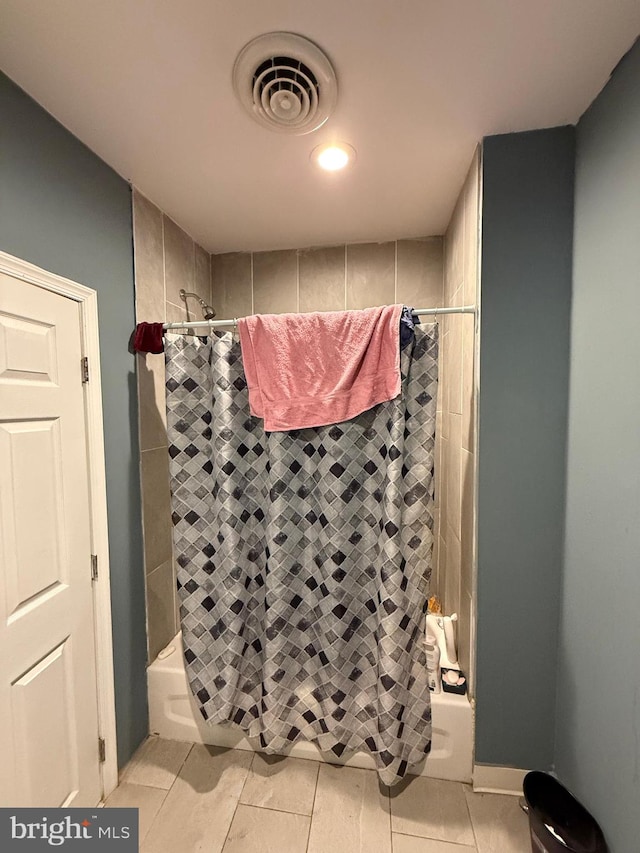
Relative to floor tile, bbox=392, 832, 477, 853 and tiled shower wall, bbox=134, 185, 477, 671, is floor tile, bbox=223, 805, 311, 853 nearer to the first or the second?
floor tile, bbox=392, 832, 477, 853

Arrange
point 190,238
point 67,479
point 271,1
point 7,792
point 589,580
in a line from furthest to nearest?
point 190,238 → point 67,479 → point 589,580 → point 7,792 → point 271,1

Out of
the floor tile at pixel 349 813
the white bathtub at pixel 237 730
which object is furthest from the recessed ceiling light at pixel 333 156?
the floor tile at pixel 349 813

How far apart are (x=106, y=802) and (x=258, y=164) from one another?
93.7 inches

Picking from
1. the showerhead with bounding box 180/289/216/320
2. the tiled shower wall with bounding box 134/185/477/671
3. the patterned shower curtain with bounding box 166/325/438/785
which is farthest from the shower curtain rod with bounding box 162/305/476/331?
the showerhead with bounding box 180/289/216/320

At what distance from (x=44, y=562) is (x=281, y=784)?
1187mm

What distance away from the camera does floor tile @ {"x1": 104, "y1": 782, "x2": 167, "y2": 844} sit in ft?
4.02

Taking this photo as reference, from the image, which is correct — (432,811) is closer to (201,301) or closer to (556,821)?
(556,821)

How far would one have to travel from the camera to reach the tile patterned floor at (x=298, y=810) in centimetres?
114

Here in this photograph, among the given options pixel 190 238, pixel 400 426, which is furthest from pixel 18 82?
pixel 400 426

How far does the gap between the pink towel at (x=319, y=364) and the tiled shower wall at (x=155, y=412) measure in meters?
0.52

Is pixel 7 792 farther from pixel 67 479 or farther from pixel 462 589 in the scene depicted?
pixel 462 589

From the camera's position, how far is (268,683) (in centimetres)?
137

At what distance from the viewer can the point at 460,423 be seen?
4.91ft

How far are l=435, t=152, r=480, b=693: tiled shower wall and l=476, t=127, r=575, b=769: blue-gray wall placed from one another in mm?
64
